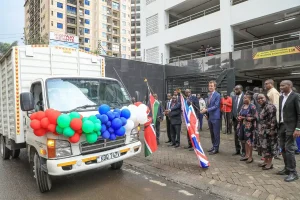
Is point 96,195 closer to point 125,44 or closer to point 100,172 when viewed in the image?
point 100,172

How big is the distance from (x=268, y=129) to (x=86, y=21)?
68.5m

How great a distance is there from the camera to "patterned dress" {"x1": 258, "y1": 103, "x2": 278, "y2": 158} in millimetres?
4879

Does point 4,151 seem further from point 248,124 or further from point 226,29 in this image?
point 226,29

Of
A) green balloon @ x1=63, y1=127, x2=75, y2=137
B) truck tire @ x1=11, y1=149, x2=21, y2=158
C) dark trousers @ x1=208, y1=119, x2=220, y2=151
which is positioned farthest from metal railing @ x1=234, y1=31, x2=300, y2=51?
truck tire @ x1=11, y1=149, x2=21, y2=158

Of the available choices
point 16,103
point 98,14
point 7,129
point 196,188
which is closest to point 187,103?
point 196,188

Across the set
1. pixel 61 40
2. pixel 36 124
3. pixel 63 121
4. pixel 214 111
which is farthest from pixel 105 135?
pixel 61 40

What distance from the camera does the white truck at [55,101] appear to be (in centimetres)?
379

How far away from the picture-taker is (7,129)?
18.8 feet

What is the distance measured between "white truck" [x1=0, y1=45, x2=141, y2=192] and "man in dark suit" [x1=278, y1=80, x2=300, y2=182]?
2.85m

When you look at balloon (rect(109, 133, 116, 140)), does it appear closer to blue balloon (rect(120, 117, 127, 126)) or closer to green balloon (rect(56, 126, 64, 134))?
blue balloon (rect(120, 117, 127, 126))

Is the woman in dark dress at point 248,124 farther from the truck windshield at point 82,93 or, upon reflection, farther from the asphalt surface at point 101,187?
the truck windshield at point 82,93

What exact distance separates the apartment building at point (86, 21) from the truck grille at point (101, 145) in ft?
175

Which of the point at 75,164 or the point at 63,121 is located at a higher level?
the point at 63,121

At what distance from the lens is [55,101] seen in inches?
167
